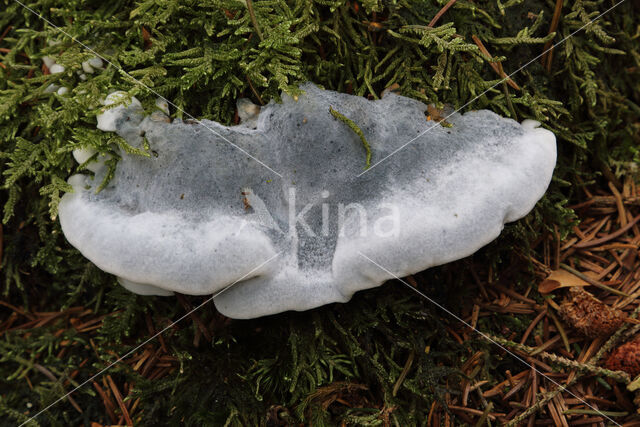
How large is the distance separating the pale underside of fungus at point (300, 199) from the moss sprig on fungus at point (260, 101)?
229mm

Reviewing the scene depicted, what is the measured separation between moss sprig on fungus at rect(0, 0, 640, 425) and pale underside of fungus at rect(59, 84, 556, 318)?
229 mm

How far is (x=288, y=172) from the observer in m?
2.24

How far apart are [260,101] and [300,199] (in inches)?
24.2

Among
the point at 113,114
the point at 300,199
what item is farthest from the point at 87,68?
the point at 300,199

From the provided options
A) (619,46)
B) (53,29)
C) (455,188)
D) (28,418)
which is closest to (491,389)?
(455,188)

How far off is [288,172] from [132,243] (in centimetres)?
81

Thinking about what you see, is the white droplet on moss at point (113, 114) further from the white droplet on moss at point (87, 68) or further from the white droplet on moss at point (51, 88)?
the white droplet on moss at point (51, 88)

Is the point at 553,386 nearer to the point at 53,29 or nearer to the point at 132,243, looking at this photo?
the point at 132,243

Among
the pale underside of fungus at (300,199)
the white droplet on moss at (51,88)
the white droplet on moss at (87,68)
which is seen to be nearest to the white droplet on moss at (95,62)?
the white droplet on moss at (87,68)

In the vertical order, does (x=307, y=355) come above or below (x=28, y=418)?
above

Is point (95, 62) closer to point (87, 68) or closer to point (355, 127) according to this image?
point (87, 68)

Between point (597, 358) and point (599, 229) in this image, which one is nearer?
point (597, 358)

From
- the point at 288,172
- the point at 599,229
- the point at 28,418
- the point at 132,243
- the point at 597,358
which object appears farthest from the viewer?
the point at 599,229

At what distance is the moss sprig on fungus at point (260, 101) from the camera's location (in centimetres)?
236
